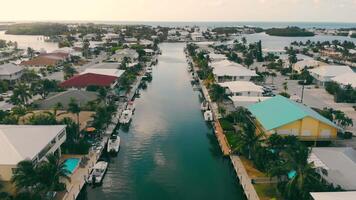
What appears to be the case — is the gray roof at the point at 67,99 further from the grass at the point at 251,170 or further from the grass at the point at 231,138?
the grass at the point at 251,170

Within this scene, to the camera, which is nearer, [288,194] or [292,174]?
[288,194]

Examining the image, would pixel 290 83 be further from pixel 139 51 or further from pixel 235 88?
pixel 139 51

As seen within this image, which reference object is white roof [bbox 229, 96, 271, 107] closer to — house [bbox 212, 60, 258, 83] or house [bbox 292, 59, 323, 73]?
house [bbox 212, 60, 258, 83]

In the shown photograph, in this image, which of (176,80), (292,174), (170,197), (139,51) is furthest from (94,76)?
(139,51)

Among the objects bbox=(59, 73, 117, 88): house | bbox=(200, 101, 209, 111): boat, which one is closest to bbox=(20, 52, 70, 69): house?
bbox=(59, 73, 117, 88): house

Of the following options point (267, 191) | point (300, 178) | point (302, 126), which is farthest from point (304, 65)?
point (300, 178)

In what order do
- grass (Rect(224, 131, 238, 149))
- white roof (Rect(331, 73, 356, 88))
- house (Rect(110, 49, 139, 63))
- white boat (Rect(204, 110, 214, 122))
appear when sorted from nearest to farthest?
grass (Rect(224, 131, 238, 149)) → white boat (Rect(204, 110, 214, 122)) → white roof (Rect(331, 73, 356, 88)) → house (Rect(110, 49, 139, 63))

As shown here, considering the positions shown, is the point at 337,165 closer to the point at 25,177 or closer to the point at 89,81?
the point at 25,177
